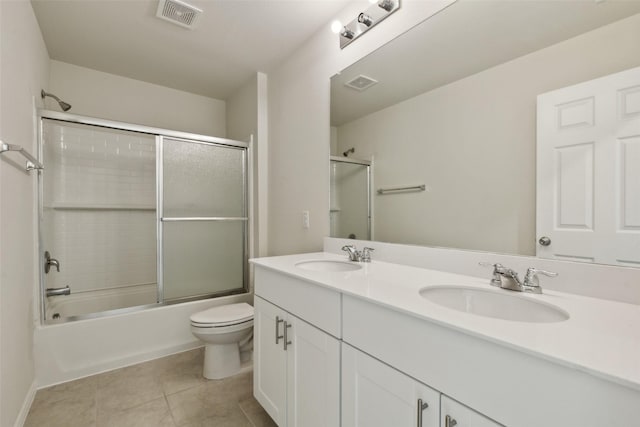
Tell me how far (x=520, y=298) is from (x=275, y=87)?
2.33 m

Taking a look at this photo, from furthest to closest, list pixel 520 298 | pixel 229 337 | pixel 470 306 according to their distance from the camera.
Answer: pixel 229 337, pixel 470 306, pixel 520 298

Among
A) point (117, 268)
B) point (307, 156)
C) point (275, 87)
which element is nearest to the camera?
point (307, 156)

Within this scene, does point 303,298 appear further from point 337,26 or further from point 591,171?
point 337,26

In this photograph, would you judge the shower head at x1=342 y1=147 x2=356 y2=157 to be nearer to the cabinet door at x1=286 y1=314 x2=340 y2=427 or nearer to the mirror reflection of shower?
the mirror reflection of shower

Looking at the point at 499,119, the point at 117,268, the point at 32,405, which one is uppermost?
the point at 499,119

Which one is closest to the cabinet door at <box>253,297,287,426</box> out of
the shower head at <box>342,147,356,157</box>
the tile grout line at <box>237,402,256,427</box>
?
the tile grout line at <box>237,402,256,427</box>

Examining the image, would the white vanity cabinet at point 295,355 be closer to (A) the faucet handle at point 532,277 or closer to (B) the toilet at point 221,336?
(B) the toilet at point 221,336

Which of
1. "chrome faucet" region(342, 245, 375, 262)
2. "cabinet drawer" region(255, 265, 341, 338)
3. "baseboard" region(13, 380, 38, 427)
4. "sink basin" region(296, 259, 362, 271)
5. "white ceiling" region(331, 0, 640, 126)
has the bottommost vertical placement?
"baseboard" region(13, 380, 38, 427)

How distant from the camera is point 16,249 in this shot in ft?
4.85

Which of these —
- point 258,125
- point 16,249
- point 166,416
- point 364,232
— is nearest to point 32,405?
point 166,416

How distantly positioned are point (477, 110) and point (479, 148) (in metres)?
0.16

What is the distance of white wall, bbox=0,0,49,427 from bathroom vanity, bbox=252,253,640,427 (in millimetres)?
1204

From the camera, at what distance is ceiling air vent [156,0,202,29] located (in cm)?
174

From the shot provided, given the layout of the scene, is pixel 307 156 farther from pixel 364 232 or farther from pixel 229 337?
pixel 229 337
